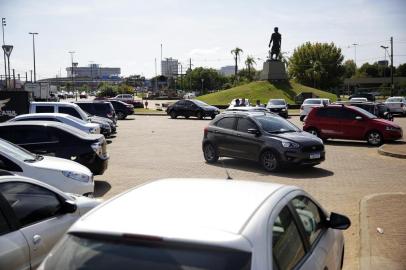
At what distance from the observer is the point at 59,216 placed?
5570 mm

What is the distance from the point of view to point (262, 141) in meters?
14.1

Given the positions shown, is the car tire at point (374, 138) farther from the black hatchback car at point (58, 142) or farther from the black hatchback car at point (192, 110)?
the black hatchback car at point (192, 110)

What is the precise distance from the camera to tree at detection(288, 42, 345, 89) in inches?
3900

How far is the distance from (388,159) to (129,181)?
27.2 ft

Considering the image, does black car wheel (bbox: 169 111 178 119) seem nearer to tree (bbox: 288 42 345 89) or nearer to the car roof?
the car roof

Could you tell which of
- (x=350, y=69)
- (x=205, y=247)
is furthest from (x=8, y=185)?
(x=350, y=69)

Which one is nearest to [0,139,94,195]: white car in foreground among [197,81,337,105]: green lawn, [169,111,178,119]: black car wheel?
[169,111,178,119]: black car wheel

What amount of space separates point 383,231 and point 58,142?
7592 millimetres

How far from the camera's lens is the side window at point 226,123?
15.3m

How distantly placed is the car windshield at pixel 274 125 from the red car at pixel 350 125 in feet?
21.1

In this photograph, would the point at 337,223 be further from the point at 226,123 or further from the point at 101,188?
the point at 226,123

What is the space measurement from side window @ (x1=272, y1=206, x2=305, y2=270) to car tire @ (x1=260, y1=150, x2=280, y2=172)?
396 inches

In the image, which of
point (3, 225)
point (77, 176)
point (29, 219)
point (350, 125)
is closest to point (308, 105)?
point (350, 125)

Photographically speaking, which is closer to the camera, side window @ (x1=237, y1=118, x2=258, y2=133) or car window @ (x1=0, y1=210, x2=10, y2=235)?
car window @ (x1=0, y1=210, x2=10, y2=235)
